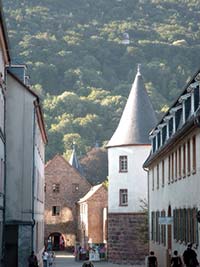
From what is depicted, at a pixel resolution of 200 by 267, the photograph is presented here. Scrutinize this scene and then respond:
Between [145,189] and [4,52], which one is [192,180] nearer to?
[4,52]

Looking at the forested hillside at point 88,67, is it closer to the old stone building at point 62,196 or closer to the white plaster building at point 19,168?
the old stone building at point 62,196

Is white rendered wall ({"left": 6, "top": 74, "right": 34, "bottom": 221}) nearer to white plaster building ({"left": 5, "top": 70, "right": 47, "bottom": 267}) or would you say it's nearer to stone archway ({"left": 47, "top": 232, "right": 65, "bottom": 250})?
white plaster building ({"left": 5, "top": 70, "right": 47, "bottom": 267})

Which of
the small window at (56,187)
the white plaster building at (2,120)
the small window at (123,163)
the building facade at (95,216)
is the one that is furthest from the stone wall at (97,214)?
the white plaster building at (2,120)

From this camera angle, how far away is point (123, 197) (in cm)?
5328

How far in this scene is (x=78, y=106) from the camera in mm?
139625

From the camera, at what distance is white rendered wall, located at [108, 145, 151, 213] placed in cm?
5269

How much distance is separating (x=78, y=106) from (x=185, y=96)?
367 ft

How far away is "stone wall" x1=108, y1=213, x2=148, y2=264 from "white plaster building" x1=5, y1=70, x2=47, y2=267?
66.3ft

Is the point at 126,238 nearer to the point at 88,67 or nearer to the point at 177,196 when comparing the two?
the point at 177,196

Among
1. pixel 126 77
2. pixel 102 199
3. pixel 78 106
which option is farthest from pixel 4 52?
Result: pixel 126 77

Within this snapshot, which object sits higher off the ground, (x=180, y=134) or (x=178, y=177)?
(x=180, y=134)

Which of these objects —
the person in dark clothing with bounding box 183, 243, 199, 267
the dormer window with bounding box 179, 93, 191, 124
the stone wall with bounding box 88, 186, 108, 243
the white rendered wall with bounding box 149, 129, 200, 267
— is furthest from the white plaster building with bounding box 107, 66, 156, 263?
the person in dark clothing with bounding box 183, 243, 199, 267

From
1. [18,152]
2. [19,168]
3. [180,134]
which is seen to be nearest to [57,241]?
[19,168]

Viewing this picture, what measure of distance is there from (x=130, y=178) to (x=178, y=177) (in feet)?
74.9
